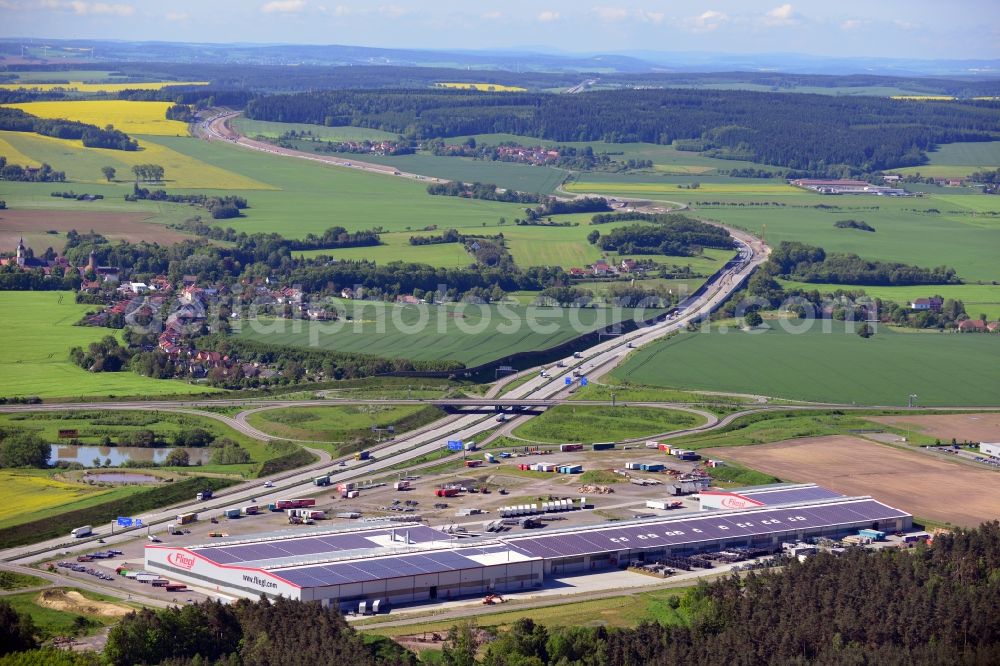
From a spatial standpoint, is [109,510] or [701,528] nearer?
[701,528]

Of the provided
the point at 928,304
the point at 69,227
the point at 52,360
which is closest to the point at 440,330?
the point at 52,360

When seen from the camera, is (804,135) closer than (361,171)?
No

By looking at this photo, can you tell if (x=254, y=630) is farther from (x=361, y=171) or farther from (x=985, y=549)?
(x=361, y=171)

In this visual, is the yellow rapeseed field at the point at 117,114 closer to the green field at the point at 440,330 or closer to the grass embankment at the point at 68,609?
the green field at the point at 440,330

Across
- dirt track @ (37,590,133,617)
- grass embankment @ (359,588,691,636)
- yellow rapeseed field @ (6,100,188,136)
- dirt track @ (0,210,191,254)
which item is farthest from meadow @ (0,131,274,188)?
grass embankment @ (359,588,691,636)

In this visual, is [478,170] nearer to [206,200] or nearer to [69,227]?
[206,200]

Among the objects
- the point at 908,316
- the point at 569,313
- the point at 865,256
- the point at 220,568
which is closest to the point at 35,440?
the point at 220,568
